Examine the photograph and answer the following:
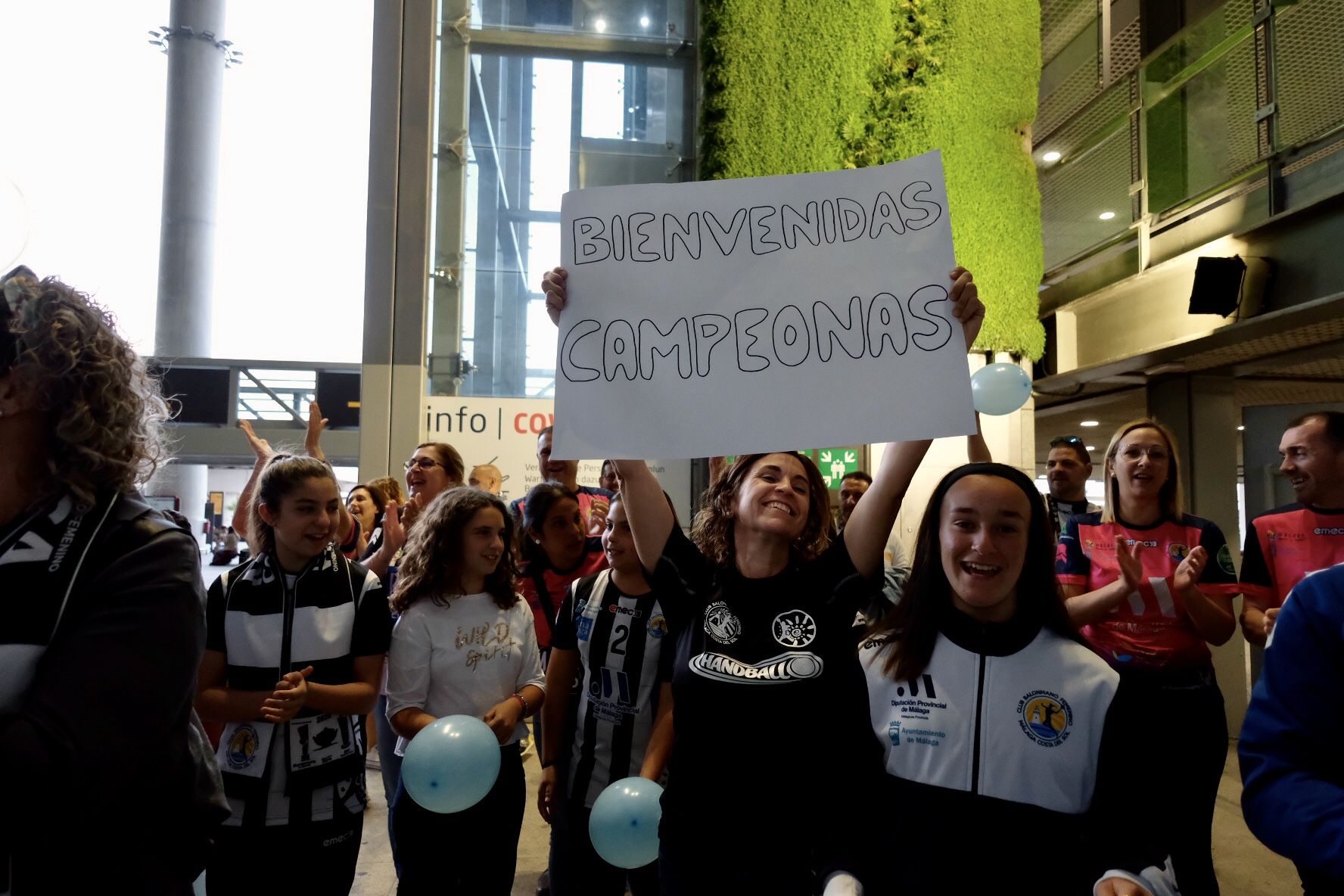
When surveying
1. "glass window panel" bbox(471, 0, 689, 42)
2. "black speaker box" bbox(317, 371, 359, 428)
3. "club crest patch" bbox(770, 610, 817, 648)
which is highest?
"glass window panel" bbox(471, 0, 689, 42)

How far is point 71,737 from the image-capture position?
901mm

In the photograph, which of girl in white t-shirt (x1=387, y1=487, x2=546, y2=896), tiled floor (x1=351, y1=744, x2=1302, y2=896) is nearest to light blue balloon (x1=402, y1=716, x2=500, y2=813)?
girl in white t-shirt (x1=387, y1=487, x2=546, y2=896)

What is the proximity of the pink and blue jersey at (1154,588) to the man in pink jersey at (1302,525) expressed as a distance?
237 millimetres

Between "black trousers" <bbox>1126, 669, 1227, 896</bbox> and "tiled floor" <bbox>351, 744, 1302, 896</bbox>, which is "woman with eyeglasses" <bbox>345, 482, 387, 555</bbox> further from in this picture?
"black trousers" <bbox>1126, 669, 1227, 896</bbox>

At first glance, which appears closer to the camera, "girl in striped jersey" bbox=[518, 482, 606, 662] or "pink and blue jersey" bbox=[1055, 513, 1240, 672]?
"pink and blue jersey" bbox=[1055, 513, 1240, 672]

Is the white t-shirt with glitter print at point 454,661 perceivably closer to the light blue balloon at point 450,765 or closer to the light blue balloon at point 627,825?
the light blue balloon at point 450,765

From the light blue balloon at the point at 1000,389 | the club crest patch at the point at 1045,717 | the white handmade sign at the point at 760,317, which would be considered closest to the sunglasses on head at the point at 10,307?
the white handmade sign at the point at 760,317

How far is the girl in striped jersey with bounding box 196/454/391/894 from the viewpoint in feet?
6.19

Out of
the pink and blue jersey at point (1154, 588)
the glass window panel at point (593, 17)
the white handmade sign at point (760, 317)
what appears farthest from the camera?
the glass window panel at point (593, 17)

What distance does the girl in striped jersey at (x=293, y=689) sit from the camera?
1887 mm

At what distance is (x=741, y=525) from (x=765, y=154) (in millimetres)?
4884

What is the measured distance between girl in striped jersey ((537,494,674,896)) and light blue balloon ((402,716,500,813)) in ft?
1.02

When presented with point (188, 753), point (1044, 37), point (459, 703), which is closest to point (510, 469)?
point (459, 703)

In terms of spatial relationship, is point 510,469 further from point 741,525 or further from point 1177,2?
point 1177,2
